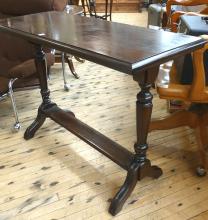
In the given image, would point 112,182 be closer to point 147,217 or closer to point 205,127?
point 147,217

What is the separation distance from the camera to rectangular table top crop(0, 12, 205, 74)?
959 mm

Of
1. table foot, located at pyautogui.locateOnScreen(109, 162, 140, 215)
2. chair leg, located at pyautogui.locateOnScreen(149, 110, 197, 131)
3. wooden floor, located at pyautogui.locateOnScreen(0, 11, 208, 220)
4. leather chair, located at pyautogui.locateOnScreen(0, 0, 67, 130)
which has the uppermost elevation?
leather chair, located at pyautogui.locateOnScreen(0, 0, 67, 130)

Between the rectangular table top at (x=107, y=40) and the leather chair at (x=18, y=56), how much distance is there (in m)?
0.38

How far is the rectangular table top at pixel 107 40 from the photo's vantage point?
0.96 m

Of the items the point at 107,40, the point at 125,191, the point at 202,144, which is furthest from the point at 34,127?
the point at 202,144

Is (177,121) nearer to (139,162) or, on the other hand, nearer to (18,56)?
(139,162)

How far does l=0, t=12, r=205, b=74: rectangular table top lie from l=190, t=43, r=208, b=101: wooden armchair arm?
11cm

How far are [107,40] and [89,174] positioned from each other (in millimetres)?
801

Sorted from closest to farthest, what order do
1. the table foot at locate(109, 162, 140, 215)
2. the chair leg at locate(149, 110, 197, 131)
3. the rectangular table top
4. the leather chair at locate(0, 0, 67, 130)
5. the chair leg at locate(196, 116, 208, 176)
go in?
the rectangular table top → the table foot at locate(109, 162, 140, 215) → the chair leg at locate(196, 116, 208, 176) → the chair leg at locate(149, 110, 197, 131) → the leather chair at locate(0, 0, 67, 130)

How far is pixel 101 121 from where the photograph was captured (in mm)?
2104

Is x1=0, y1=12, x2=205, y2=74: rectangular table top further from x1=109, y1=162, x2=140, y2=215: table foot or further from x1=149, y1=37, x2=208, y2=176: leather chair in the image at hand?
x1=109, y1=162, x2=140, y2=215: table foot

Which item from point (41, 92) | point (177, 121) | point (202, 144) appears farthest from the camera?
point (41, 92)

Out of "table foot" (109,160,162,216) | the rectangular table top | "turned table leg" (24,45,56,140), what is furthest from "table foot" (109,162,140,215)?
"turned table leg" (24,45,56,140)

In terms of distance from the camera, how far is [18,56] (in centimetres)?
220
